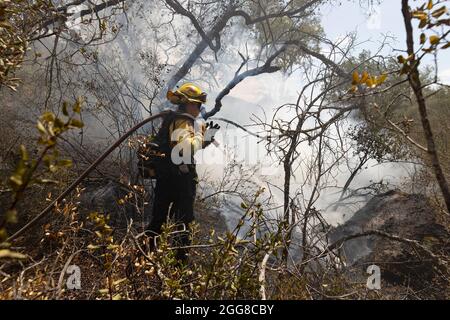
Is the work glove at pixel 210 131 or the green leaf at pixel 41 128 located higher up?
the work glove at pixel 210 131

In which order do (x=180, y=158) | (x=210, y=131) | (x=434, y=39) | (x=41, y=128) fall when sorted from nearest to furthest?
(x=41, y=128) < (x=434, y=39) < (x=180, y=158) < (x=210, y=131)

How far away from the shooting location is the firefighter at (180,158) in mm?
3100

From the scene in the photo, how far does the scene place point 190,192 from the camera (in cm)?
347

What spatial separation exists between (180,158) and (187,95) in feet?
2.09

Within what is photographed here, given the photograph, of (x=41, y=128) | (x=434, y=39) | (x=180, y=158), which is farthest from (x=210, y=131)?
(x=41, y=128)

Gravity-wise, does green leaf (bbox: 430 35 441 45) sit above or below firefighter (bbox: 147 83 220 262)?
below

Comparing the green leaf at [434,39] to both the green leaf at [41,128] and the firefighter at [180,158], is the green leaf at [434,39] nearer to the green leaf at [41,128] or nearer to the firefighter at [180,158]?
the green leaf at [41,128]

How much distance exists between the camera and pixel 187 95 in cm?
329

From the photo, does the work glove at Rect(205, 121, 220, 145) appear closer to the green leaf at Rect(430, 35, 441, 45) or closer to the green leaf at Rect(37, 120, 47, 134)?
the green leaf at Rect(430, 35, 441, 45)

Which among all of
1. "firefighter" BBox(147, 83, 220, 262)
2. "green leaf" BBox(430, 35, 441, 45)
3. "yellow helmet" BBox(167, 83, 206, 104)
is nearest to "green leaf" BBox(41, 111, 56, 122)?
"green leaf" BBox(430, 35, 441, 45)

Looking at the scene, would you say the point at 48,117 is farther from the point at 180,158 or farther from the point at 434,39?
the point at 180,158

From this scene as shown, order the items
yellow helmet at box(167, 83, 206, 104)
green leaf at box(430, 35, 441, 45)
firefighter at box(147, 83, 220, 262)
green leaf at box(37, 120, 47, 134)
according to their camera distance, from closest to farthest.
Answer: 1. green leaf at box(37, 120, 47, 134)
2. green leaf at box(430, 35, 441, 45)
3. firefighter at box(147, 83, 220, 262)
4. yellow helmet at box(167, 83, 206, 104)

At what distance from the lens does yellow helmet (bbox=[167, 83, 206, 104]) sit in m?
3.26

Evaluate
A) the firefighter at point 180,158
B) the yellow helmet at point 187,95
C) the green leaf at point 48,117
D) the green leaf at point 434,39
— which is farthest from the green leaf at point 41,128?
the yellow helmet at point 187,95
